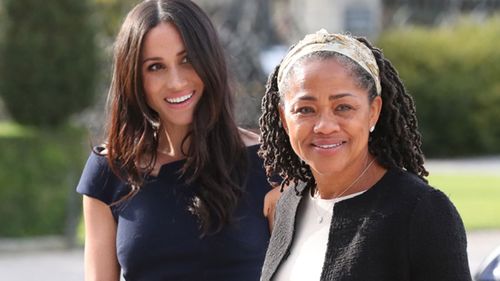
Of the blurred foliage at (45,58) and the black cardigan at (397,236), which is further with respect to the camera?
the blurred foliage at (45,58)

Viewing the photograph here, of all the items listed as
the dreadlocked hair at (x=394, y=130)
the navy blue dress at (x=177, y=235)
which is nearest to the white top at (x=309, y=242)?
the dreadlocked hair at (x=394, y=130)

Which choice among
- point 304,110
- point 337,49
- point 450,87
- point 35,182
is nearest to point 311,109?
point 304,110

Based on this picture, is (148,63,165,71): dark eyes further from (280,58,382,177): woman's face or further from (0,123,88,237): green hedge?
(0,123,88,237): green hedge

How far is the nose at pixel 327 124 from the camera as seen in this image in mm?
2400

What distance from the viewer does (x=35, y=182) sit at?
11078mm

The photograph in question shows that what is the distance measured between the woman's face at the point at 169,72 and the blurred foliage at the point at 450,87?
20.8 meters

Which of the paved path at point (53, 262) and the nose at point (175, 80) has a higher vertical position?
the paved path at point (53, 262)

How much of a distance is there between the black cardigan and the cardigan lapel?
0.17 metres

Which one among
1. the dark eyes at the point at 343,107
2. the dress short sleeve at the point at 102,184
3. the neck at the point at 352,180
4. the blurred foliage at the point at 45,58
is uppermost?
the blurred foliage at the point at 45,58

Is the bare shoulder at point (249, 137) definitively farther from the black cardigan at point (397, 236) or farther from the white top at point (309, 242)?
the black cardigan at point (397, 236)

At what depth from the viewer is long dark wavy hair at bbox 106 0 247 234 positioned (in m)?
3.35

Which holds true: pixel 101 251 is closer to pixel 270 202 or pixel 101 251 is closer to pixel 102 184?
pixel 102 184

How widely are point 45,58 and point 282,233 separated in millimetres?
9131

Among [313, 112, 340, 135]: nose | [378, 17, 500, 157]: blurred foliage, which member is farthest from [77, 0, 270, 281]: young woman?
[378, 17, 500, 157]: blurred foliage
